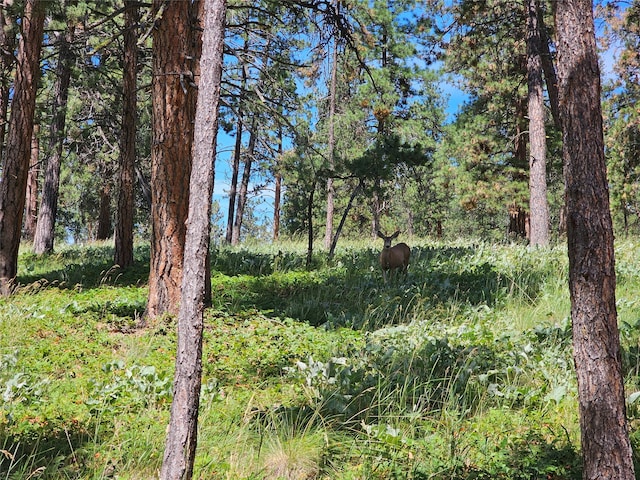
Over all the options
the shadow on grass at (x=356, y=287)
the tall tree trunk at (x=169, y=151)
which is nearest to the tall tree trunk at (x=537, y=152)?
the shadow on grass at (x=356, y=287)

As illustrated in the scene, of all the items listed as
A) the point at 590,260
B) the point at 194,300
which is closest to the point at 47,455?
the point at 194,300

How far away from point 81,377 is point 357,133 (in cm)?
2040

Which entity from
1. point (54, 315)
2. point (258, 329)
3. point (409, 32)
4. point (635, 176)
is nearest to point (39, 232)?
point (54, 315)

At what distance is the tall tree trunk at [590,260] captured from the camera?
11.0ft

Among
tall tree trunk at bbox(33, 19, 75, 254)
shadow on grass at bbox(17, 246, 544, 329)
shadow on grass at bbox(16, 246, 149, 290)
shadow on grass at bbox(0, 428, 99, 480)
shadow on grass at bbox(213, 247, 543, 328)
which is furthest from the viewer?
tall tree trunk at bbox(33, 19, 75, 254)

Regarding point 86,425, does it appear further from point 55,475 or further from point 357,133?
point 357,133

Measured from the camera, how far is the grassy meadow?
391 centimetres

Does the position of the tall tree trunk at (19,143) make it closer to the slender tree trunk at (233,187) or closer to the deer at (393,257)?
the deer at (393,257)

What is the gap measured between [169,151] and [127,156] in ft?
13.2

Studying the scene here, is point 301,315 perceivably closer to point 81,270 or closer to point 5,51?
point 81,270

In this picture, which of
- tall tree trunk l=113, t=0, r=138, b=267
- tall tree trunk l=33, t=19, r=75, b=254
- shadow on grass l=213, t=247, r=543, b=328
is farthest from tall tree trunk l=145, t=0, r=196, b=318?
tall tree trunk l=33, t=19, r=75, b=254

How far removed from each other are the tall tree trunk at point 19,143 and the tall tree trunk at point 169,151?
3.46 metres

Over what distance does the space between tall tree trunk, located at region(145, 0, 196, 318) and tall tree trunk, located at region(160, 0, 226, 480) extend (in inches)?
179

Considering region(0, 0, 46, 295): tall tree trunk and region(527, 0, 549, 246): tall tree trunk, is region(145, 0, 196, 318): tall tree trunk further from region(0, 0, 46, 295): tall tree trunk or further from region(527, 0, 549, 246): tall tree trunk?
region(527, 0, 549, 246): tall tree trunk
